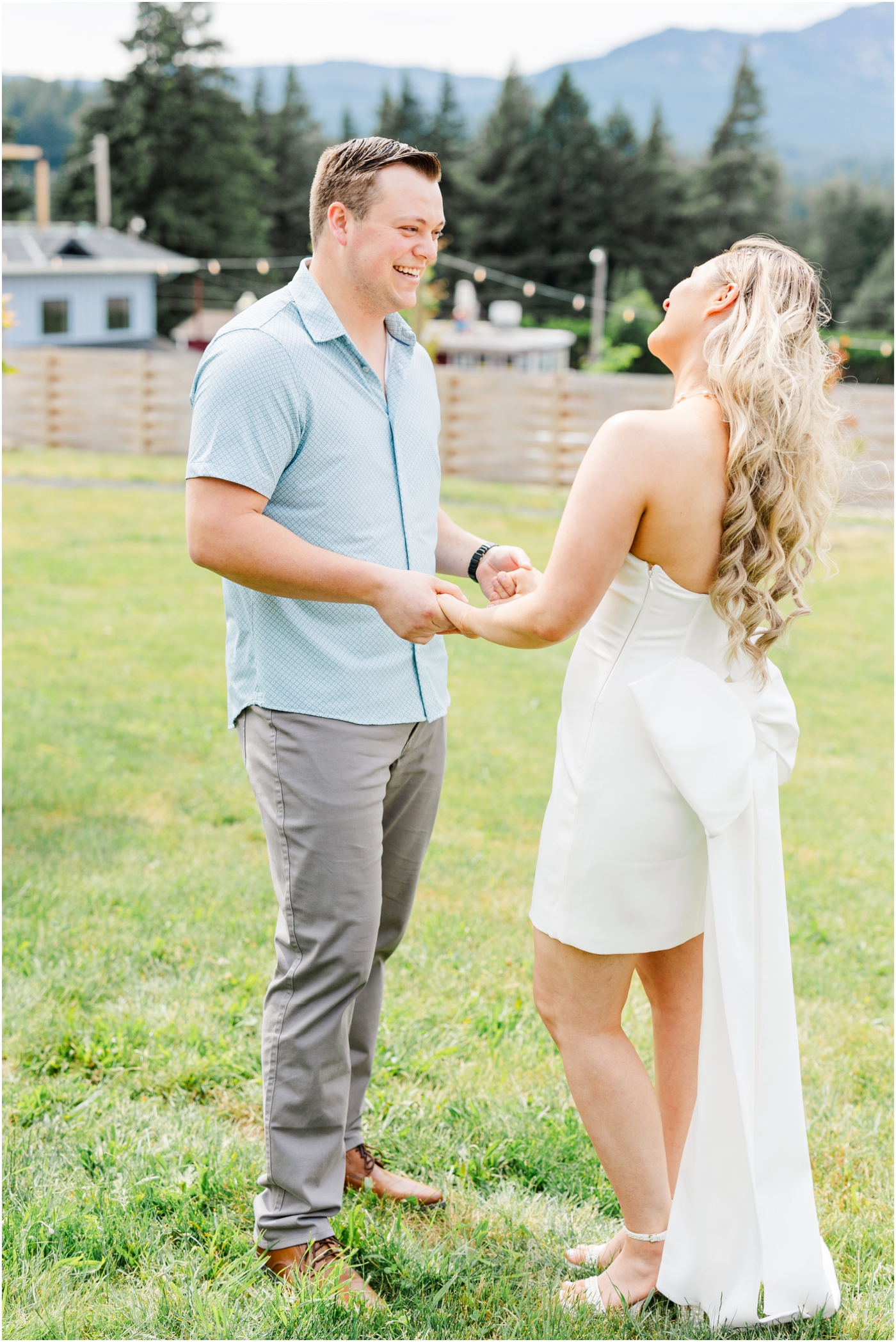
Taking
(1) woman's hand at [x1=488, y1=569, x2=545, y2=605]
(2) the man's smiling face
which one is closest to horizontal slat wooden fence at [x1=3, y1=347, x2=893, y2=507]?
(1) woman's hand at [x1=488, y1=569, x2=545, y2=605]

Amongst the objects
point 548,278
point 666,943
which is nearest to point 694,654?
point 666,943

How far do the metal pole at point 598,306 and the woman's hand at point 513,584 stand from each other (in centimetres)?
3265

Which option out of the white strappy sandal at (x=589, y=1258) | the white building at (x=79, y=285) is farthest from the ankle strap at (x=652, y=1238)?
the white building at (x=79, y=285)

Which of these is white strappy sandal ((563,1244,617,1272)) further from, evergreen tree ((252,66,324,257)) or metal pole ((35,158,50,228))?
evergreen tree ((252,66,324,257))

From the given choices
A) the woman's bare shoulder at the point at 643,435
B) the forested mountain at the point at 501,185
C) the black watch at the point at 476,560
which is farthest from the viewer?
the forested mountain at the point at 501,185

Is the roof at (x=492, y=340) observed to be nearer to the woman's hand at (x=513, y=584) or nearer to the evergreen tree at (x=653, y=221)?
the evergreen tree at (x=653, y=221)

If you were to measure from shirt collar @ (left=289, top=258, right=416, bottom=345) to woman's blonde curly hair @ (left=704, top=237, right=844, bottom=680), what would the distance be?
70 centimetres

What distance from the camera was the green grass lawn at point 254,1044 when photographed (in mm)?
2318

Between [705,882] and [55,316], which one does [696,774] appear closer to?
[705,882]

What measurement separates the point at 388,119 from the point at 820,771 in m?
54.3

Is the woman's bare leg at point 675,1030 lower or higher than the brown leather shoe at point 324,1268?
higher

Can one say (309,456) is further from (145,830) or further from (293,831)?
(145,830)

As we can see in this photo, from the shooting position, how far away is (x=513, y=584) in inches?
103

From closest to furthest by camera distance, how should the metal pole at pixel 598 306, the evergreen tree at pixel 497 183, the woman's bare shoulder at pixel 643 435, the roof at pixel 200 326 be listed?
the woman's bare shoulder at pixel 643 435, the metal pole at pixel 598 306, the roof at pixel 200 326, the evergreen tree at pixel 497 183
